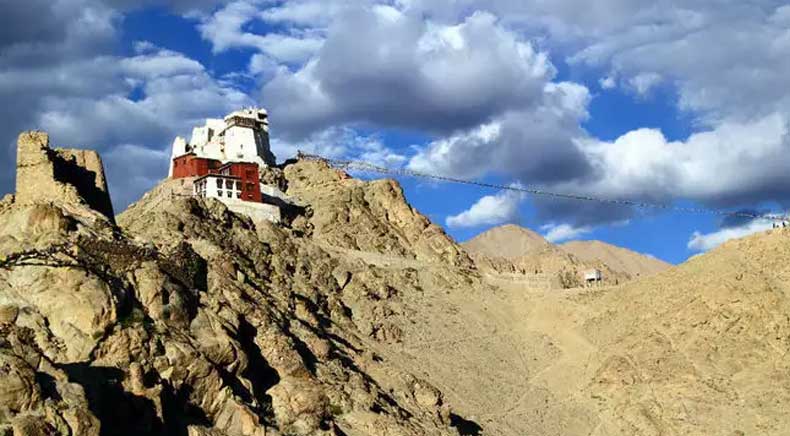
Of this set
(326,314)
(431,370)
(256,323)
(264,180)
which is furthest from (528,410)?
(264,180)

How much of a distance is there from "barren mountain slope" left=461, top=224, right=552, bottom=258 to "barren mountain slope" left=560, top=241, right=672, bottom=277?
5185mm

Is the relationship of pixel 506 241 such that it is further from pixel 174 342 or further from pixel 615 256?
pixel 174 342

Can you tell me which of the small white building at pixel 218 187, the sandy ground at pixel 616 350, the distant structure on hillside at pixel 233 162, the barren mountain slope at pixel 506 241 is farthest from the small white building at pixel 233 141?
the barren mountain slope at pixel 506 241

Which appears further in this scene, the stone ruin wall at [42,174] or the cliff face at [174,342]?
the stone ruin wall at [42,174]

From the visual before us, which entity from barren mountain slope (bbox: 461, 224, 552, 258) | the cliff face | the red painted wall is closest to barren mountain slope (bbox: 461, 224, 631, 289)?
barren mountain slope (bbox: 461, 224, 552, 258)

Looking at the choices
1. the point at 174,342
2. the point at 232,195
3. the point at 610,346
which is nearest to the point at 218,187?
the point at 232,195

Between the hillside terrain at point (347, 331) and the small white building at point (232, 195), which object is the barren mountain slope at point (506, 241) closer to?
the hillside terrain at point (347, 331)

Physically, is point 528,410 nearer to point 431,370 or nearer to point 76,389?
point 431,370

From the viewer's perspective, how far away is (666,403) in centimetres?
6631

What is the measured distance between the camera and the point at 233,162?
81312 mm

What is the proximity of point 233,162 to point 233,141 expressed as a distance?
1563 centimetres

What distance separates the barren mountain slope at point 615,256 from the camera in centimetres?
14888

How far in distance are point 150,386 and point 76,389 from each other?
675 cm

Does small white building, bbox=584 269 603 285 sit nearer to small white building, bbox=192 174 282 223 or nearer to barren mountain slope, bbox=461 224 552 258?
small white building, bbox=192 174 282 223
